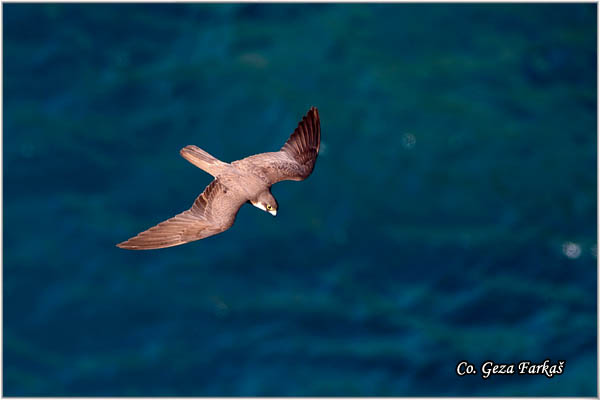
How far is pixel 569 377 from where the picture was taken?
131 ft

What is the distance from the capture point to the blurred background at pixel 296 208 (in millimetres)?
38469

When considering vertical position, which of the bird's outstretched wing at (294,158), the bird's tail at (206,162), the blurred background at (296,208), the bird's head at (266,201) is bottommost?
the bird's head at (266,201)

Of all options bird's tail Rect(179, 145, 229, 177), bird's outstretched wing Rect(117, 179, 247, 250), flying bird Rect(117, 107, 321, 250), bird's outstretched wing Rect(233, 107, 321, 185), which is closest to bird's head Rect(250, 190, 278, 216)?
flying bird Rect(117, 107, 321, 250)

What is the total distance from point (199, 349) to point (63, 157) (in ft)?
37.2

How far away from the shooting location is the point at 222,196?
1582 centimetres

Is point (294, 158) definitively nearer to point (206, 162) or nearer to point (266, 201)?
point (266, 201)

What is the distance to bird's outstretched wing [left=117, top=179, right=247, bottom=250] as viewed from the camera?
1517 cm

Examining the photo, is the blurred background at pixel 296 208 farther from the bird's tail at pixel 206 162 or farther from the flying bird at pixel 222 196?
the bird's tail at pixel 206 162

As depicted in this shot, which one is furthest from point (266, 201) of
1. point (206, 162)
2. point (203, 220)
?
point (206, 162)

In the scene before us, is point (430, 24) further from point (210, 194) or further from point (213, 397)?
point (210, 194)

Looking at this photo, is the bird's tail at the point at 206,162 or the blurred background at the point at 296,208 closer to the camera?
the bird's tail at the point at 206,162

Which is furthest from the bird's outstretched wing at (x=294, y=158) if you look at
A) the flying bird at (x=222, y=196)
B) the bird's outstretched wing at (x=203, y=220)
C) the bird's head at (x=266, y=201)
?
the bird's outstretched wing at (x=203, y=220)

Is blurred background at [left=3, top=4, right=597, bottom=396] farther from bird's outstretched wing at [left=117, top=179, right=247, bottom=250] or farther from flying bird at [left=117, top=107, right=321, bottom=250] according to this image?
bird's outstretched wing at [left=117, top=179, right=247, bottom=250]

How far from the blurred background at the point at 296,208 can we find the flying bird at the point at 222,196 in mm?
20126
